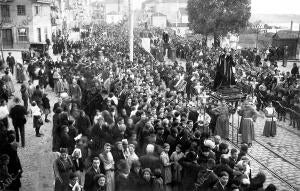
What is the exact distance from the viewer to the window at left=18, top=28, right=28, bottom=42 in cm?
4484

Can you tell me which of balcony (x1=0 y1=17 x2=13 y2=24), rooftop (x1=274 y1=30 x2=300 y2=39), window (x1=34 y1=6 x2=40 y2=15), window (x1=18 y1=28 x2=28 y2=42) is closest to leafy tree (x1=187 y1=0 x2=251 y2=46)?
rooftop (x1=274 y1=30 x2=300 y2=39)

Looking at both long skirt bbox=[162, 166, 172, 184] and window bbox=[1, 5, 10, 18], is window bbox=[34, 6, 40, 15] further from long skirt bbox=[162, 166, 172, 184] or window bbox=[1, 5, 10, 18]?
long skirt bbox=[162, 166, 172, 184]

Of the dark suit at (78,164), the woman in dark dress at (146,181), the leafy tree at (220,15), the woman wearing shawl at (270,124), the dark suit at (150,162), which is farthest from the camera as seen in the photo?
the leafy tree at (220,15)

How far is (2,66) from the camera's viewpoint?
1089 inches

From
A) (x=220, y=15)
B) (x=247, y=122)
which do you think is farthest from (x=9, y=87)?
(x=220, y=15)

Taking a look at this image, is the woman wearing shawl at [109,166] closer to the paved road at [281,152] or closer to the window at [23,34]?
the paved road at [281,152]

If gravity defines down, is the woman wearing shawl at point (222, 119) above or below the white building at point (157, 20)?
below

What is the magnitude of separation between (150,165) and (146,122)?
2.57 m

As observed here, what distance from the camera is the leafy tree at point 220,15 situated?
45750 millimetres

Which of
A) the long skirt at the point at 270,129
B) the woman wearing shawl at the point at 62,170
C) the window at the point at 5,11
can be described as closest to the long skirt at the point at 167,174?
the woman wearing shawl at the point at 62,170

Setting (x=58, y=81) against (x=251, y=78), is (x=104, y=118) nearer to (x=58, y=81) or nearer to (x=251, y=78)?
(x=58, y=81)

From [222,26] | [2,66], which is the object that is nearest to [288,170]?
[2,66]

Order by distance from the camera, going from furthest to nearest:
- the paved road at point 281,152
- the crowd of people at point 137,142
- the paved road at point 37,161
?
1. the paved road at point 281,152
2. the paved road at point 37,161
3. the crowd of people at point 137,142

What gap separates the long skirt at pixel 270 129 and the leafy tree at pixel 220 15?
30968 mm
